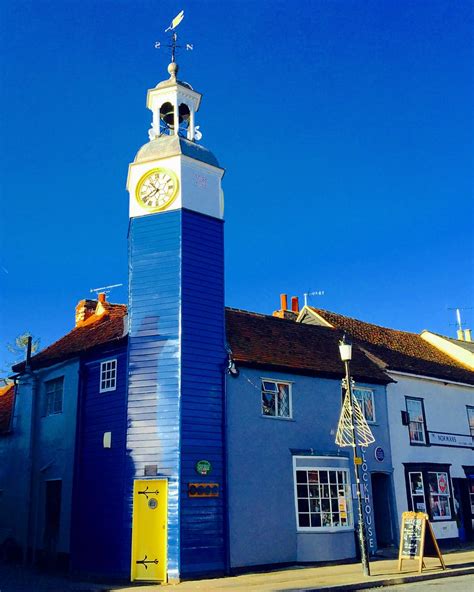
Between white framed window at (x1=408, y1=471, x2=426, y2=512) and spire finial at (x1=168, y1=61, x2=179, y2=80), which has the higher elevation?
spire finial at (x1=168, y1=61, x2=179, y2=80)

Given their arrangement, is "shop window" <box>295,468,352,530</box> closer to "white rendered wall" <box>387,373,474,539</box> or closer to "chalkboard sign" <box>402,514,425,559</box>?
"white rendered wall" <box>387,373,474,539</box>

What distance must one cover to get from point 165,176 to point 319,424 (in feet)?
29.1

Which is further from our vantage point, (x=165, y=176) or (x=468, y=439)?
(x=468, y=439)

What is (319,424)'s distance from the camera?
65.1 feet

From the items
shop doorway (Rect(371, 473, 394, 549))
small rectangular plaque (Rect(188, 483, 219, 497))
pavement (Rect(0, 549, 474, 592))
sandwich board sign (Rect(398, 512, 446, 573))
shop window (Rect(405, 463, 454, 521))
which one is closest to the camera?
pavement (Rect(0, 549, 474, 592))

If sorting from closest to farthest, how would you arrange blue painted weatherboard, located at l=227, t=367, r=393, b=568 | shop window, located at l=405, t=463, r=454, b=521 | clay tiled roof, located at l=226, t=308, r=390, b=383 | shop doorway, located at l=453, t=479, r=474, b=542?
blue painted weatherboard, located at l=227, t=367, r=393, b=568 < clay tiled roof, located at l=226, t=308, r=390, b=383 < shop window, located at l=405, t=463, r=454, b=521 < shop doorway, located at l=453, t=479, r=474, b=542

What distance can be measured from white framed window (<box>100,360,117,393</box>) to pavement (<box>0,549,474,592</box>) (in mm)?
4984

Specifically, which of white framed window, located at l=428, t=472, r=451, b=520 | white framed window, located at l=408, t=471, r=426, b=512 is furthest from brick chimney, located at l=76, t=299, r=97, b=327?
white framed window, located at l=428, t=472, r=451, b=520

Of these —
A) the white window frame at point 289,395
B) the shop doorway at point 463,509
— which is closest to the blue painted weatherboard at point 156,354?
the white window frame at point 289,395

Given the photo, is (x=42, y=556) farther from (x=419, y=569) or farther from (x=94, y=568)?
(x=419, y=569)

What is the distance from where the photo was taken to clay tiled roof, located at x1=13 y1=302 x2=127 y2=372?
62.8 feet

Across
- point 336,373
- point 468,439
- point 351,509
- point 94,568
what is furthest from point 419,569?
point 468,439

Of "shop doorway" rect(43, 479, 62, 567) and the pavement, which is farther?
"shop doorway" rect(43, 479, 62, 567)

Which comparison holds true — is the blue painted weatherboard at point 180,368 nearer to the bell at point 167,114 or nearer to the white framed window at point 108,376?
the white framed window at point 108,376
